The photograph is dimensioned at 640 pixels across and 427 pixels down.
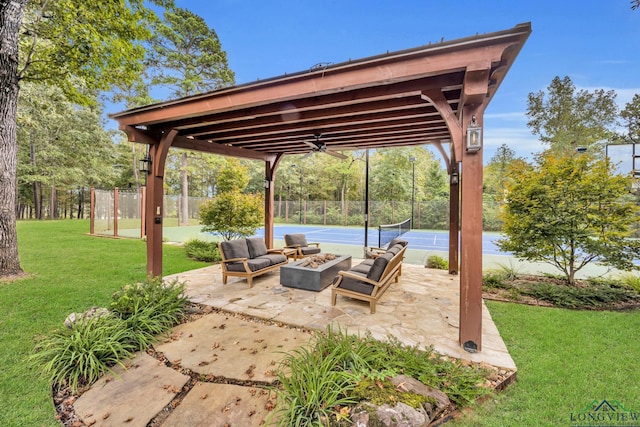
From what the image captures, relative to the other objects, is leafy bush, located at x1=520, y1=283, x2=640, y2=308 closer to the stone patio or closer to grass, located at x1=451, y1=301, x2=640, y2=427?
grass, located at x1=451, y1=301, x2=640, y2=427

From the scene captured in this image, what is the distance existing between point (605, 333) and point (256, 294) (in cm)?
490

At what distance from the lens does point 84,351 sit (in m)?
2.60

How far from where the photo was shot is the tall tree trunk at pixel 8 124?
4.61m

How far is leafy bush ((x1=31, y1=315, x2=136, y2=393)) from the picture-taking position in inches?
96.0

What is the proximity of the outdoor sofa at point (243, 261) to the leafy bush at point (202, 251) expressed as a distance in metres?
2.21

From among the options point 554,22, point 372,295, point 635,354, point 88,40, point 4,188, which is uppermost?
point 554,22

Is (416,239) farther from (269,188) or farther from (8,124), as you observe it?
(8,124)

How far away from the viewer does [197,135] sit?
5535 millimetres

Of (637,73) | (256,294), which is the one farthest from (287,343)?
(637,73)

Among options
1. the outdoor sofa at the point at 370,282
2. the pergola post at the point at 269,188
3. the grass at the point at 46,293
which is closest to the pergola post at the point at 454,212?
the outdoor sofa at the point at 370,282

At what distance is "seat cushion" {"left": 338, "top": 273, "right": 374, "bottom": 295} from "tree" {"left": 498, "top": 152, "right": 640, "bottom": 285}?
338 cm

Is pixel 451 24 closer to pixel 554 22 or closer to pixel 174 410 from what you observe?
pixel 554 22

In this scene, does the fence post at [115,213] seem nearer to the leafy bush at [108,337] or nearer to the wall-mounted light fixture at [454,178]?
the leafy bush at [108,337]

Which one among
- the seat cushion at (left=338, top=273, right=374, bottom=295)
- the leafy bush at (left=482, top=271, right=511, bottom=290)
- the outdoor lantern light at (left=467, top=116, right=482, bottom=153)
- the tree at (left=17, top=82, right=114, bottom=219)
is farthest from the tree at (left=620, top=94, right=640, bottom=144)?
the tree at (left=17, top=82, right=114, bottom=219)
